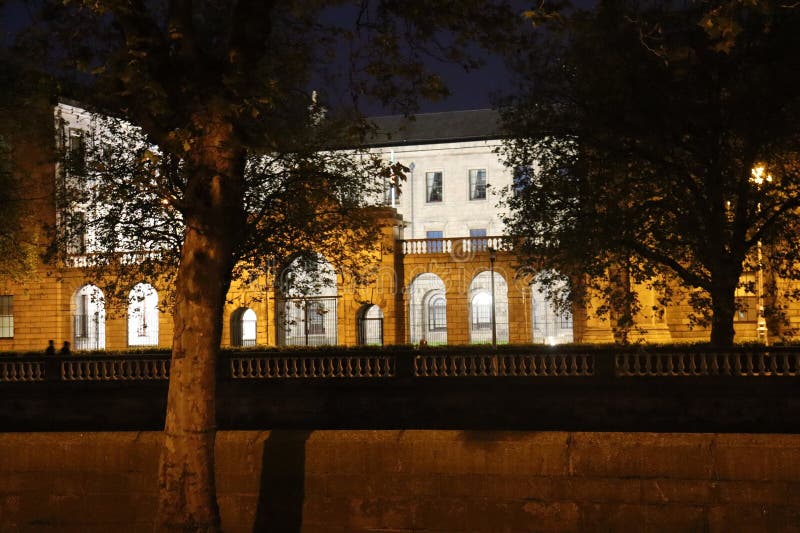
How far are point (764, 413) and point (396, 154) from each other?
143ft

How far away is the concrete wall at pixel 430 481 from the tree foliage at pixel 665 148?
12.7 m

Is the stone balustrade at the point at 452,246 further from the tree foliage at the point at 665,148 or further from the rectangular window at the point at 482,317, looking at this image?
the tree foliage at the point at 665,148

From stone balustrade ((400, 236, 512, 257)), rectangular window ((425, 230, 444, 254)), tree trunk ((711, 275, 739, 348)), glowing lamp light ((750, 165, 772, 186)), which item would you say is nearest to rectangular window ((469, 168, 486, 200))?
rectangular window ((425, 230, 444, 254))

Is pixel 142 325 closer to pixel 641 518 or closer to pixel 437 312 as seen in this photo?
pixel 437 312

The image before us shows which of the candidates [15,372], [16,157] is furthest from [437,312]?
[15,372]

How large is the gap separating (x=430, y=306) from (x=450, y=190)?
8.96 m

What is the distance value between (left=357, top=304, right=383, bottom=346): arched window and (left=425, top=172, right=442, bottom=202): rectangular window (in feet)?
57.0

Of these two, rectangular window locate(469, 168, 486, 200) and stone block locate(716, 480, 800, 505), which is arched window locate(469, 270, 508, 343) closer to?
rectangular window locate(469, 168, 486, 200)

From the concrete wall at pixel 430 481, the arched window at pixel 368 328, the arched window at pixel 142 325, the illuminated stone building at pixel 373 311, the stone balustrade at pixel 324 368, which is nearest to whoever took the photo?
the concrete wall at pixel 430 481

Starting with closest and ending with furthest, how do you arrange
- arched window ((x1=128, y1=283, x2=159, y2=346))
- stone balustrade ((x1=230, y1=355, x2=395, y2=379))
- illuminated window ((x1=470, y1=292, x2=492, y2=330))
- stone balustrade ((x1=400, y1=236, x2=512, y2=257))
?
stone balustrade ((x1=230, y1=355, x2=395, y2=379)), stone balustrade ((x1=400, y1=236, x2=512, y2=257)), arched window ((x1=128, y1=283, x2=159, y2=346)), illuminated window ((x1=470, y1=292, x2=492, y2=330))

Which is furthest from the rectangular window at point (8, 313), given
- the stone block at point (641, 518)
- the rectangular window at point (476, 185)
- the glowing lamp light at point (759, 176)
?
the stone block at point (641, 518)

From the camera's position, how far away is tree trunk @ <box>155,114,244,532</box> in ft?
24.5

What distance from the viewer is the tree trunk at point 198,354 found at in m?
7.48

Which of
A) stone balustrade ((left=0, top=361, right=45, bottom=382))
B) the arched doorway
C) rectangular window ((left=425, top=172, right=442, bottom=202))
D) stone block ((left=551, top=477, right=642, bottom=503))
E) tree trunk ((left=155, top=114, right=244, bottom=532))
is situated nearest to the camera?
tree trunk ((left=155, top=114, right=244, bottom=532))
